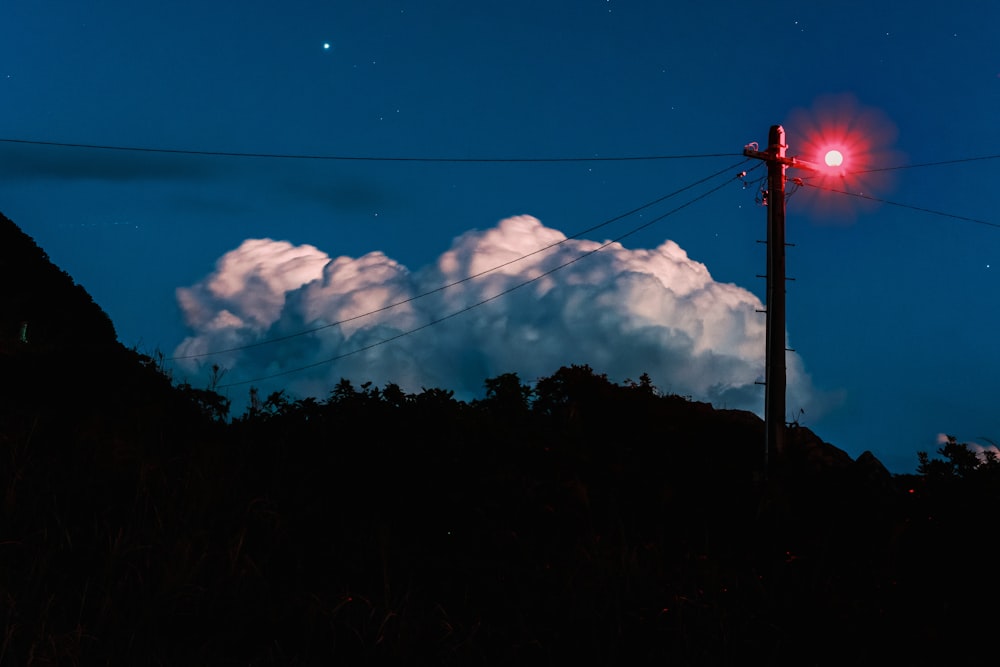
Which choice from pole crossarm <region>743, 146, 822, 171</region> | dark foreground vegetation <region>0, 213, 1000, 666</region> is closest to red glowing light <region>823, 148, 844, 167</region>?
pole crossarm <region>743, 146, 822, 171</region>

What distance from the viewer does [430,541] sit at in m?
8.02

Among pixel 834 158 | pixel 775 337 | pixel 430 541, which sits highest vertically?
pixel 834 158

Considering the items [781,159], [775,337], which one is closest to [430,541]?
[775,337]

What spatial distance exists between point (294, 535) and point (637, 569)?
2960 millimetres

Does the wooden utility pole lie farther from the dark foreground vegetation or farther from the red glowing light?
the dark foreground vegetation

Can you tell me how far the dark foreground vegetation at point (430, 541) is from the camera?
19.6ft

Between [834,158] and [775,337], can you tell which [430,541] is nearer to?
[775,337]

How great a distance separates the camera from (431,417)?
408 inches

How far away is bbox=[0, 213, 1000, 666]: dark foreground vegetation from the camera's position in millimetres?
5980

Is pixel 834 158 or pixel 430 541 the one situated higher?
pixel 834 158

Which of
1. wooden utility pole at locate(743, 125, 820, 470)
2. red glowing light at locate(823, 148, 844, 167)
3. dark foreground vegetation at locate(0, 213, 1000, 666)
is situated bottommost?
dark foreground vegetation at locate(0, 213, 1000, 666)

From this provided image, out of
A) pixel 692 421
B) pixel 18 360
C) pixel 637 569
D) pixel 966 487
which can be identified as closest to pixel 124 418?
pixel 18 360

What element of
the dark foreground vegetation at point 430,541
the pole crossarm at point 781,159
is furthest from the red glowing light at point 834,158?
the dark foreground vegetation at point 430,541

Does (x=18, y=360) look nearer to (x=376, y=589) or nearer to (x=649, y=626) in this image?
(x=376, y=589)
